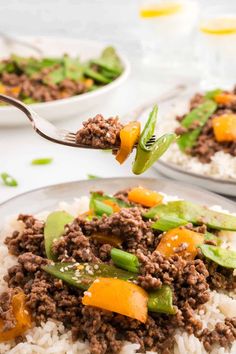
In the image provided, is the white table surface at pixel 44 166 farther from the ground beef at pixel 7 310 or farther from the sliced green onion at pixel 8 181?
the ground beef at pixel 7 310

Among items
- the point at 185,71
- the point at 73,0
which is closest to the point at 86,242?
the point at 185,71

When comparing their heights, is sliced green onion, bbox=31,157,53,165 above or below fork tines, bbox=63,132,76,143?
below

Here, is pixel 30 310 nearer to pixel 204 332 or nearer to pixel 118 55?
pixel 204 332

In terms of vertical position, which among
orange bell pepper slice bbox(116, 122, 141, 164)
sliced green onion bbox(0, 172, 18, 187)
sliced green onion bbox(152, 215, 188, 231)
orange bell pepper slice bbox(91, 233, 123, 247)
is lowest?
sliced green onion bbox(0, 172, 18, 187)

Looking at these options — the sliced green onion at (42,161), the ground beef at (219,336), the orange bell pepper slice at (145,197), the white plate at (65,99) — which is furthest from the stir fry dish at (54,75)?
the ground beef at (219,336)

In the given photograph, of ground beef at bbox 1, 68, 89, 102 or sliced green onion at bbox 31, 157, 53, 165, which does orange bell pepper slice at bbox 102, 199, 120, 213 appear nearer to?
sliced green onion at bbox 31, 157, 53, 165

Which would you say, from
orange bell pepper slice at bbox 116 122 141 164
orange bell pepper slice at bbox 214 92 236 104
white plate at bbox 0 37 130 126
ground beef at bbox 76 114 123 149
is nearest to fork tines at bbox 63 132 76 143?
ground beef at bbox 76 114 123 149

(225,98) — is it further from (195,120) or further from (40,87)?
(40,87)
